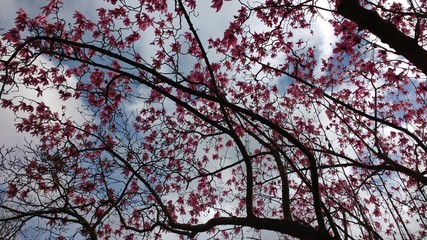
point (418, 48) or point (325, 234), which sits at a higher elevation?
point (418, 48)

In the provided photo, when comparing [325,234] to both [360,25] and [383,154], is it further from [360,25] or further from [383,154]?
[360,25]

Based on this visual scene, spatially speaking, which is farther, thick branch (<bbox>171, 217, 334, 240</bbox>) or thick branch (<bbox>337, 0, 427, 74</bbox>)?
thick branch (<bbox>171, 217, 334, 240</bbox>)

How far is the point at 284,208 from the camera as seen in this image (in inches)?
174

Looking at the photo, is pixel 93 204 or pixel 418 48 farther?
pixel 93 204

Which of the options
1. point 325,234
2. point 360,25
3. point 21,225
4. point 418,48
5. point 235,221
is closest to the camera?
point 418,48

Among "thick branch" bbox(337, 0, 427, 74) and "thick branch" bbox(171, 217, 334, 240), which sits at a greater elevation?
"thick branch" bbox(337, 0, 427, 74)

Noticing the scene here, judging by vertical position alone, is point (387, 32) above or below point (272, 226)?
above

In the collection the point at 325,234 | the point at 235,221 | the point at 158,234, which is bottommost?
the point at 325,234

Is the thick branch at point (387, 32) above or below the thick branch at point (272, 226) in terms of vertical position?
above

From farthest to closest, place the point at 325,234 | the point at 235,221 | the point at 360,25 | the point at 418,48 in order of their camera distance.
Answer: the point at 235,221 → the point at 325,234 → the point at 360,25 → the point at 418,48

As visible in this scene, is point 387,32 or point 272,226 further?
point 272,226

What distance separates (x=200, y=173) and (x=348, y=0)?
14.9 feet

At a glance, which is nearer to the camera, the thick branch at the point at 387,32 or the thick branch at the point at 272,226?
the thick branch at the point at 387,32

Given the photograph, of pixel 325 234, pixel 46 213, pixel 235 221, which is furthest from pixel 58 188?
pixel 325 234
